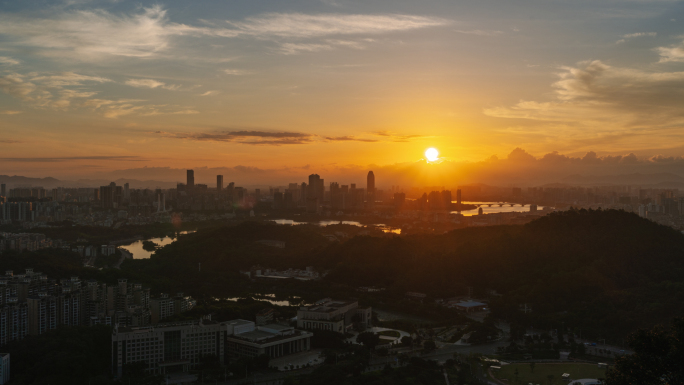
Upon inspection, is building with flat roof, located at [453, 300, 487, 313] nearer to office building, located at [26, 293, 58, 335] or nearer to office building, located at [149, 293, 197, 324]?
office building, located at [149, 293, 197, 324]

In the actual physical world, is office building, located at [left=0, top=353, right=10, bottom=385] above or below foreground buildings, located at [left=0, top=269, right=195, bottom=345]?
below

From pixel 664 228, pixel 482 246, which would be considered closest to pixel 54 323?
pixel 482 246

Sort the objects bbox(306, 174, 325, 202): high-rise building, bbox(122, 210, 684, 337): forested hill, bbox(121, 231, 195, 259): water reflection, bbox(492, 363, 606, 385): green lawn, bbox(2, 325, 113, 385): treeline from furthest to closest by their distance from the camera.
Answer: bbox(306, 174, 325, 202): high-rise building < bbox(121, 231, 195, 259): water reflection < bbox(122, 210, 684, 337): forested hill < bbox(492, 363, 606, 385): green lawn < bbox(2, 325, 113, 385): treeline

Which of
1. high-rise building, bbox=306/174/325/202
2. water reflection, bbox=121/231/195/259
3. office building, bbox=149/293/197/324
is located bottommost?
water reflection, bbox=121/231/195/259

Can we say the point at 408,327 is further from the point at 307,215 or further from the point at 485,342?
the point at 307,215

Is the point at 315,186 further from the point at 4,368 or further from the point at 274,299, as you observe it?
the point at 4,368

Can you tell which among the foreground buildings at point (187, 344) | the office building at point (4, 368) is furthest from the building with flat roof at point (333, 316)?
the office building at point (4, 368)

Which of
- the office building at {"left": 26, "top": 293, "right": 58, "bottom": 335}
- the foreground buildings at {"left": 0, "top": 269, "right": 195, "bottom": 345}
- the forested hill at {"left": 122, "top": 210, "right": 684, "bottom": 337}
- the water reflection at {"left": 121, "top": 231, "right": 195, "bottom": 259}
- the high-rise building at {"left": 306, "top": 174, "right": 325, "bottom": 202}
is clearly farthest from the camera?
the high-rise building at {"left": 306, "top": 174, "right": 325, "bottom": 202}

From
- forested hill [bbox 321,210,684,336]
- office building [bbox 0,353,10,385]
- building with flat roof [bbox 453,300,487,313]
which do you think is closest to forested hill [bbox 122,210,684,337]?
forested hill [bbox 321,210,684,336]
